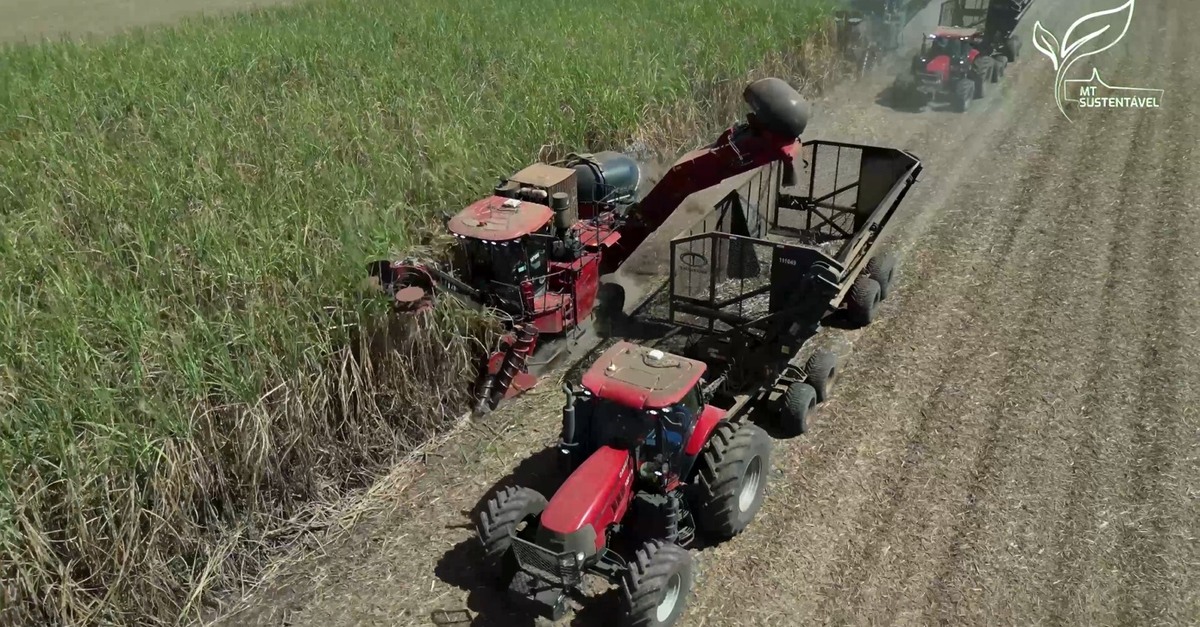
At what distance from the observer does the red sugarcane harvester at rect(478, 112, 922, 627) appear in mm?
6078

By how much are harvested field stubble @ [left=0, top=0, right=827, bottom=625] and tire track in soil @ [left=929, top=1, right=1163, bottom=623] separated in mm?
5367

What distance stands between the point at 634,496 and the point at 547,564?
1.07 metres

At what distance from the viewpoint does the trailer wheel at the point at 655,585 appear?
230 inches

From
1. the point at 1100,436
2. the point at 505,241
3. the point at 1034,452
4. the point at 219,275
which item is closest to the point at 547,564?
the point at 505,241

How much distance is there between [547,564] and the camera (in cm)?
600

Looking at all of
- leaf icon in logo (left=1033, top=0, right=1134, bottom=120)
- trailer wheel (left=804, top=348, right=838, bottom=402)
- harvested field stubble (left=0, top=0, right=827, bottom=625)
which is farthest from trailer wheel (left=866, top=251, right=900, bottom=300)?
leaf icon in logo (left=1033, top=0, right=1134, bottom=120)

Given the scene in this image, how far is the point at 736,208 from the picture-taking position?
10258 millimetres

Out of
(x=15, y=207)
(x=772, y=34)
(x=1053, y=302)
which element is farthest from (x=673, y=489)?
(x=772, y=34)

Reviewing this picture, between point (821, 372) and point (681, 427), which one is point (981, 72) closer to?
point (821, 372)

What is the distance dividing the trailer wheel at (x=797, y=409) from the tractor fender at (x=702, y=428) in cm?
157

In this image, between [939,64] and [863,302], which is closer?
[863,302]

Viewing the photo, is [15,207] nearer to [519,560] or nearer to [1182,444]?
[519,560]

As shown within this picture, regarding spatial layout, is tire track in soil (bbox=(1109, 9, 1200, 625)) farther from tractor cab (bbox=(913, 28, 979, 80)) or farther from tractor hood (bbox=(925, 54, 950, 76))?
tractor cab (bbox=(913, 28, 979, 80))

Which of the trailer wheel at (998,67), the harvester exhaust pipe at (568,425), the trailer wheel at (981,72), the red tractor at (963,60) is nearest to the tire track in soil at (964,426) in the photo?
the harvester exhaust pipe at (568,425)
